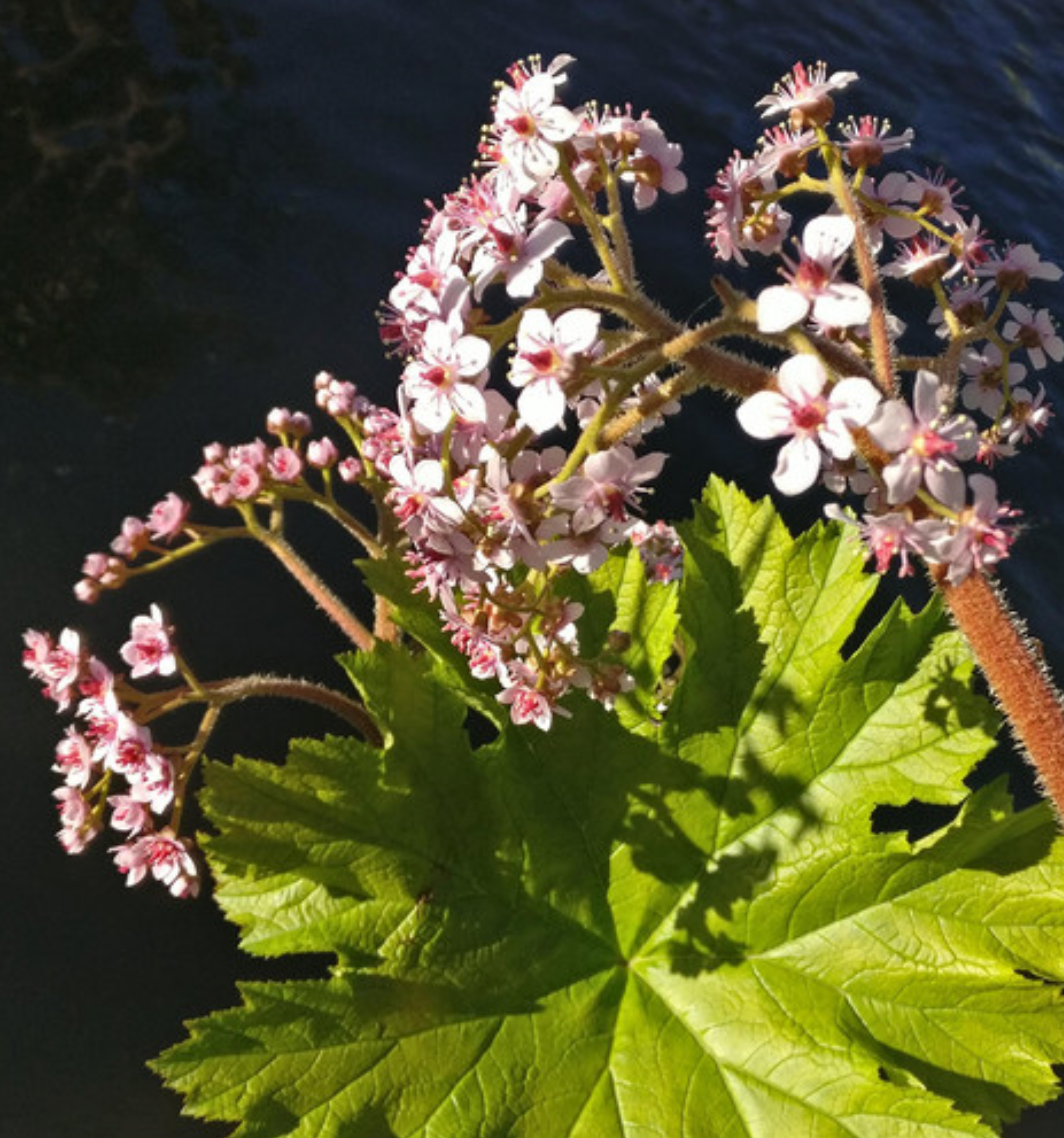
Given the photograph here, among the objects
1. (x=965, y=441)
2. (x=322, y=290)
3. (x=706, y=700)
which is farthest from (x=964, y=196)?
(x=965, y=441)

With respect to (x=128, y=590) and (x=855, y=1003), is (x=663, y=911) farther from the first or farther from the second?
(x=128, y=590)

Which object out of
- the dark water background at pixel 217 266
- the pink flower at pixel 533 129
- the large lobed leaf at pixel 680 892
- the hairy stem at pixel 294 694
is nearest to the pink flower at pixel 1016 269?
the large lobed leaf at pixel 680 892

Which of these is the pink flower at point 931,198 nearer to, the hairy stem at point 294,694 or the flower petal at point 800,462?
the flower petal at point 800,462

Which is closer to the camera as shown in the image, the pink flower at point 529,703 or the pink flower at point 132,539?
the pink flower at point 529,703

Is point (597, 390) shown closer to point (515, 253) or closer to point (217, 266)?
point (515, 253)

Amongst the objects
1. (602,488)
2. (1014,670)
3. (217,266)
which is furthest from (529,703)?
(217,266)
